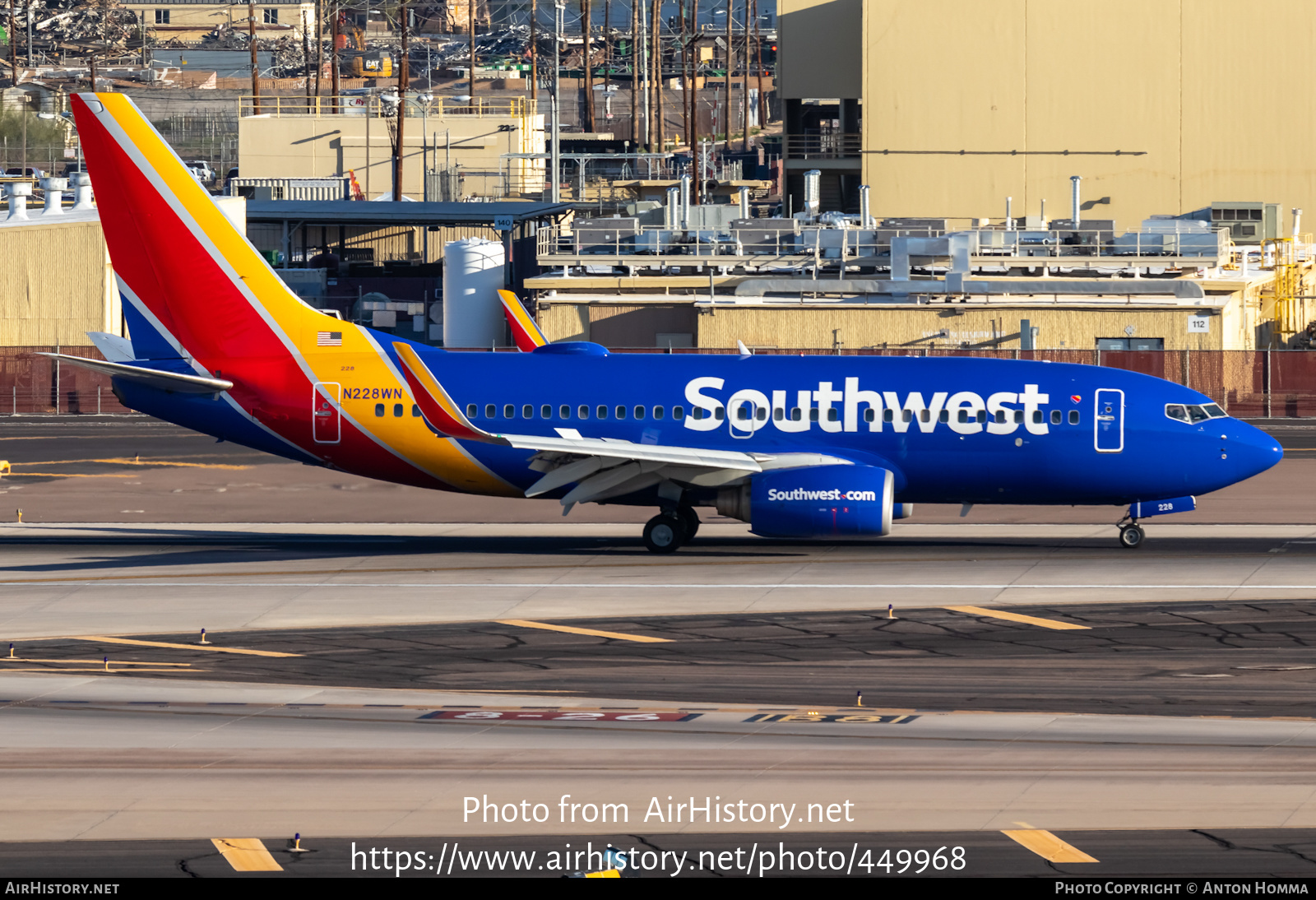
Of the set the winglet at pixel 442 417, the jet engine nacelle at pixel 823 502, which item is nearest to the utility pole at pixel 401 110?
the winglet at pixel 442 417

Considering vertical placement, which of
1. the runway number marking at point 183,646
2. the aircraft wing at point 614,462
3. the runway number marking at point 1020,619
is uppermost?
the aircraft wing at point 614,462

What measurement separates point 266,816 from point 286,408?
19.3 metres

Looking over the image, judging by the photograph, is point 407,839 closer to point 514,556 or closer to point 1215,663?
point 1215,663

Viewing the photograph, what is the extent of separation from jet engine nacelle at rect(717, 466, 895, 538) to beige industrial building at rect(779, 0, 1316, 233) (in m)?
65.6

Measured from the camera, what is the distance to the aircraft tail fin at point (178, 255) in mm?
36000

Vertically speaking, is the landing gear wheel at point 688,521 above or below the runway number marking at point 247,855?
above

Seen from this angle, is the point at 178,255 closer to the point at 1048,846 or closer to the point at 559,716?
the point at 559,716

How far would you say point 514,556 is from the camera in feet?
119

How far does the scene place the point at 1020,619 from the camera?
1142 inches

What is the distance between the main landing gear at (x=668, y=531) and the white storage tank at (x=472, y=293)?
3884 cm

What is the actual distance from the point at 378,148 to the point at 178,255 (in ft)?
285

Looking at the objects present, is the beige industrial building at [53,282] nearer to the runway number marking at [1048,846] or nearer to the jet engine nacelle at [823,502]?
the jet engine nacelle at [823,502]

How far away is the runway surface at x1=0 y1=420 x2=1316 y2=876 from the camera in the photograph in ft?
56.9

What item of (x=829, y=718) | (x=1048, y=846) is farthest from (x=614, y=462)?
(x=1048, y=846)
